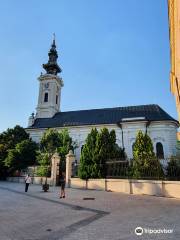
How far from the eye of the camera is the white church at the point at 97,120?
3306 centimetres

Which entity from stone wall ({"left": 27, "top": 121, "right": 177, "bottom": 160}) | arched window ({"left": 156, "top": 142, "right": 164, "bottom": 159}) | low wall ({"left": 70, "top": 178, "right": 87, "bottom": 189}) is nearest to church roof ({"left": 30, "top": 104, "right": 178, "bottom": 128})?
stone wall ({"left": 27, "top": 121, "right": 177, "bottom": 160})

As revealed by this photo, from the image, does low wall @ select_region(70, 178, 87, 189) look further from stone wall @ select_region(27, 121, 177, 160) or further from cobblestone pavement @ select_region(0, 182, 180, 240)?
stone wall @ select_region(27, 121, 177, 160)

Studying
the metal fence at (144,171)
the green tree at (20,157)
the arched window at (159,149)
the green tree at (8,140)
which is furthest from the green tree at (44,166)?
the arched window at (159,149)

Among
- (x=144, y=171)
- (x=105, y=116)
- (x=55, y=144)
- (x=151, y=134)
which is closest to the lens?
(x=144, y=171)

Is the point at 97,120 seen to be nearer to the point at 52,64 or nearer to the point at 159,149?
the point at 159,149

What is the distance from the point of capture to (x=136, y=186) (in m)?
15.1

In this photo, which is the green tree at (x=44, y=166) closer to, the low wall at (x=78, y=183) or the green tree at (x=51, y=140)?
the green tree at (x=51, y=140)

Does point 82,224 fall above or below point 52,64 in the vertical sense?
below

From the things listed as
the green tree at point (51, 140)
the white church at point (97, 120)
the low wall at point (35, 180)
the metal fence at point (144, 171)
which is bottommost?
the low wall at point (35, 180)

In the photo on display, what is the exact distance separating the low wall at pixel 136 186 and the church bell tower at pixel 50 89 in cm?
2929

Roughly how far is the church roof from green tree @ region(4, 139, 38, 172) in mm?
9527

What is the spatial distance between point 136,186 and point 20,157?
2008cm

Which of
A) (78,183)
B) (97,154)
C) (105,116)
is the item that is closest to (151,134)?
(105,116)

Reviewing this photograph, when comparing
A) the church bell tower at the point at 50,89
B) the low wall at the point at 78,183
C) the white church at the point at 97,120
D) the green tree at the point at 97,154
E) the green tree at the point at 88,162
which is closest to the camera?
the green tree at the point at 97,154
